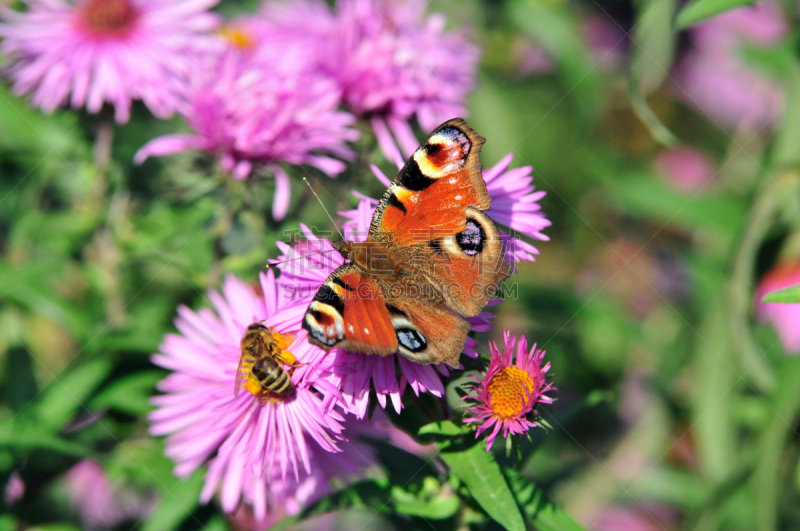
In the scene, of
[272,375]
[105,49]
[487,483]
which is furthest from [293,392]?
[105,49]

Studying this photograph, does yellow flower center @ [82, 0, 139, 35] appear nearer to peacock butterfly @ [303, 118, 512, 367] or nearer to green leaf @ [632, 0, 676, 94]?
peacock butterfly @ [303, 118, 512, 367]

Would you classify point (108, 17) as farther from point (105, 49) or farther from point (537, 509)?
point (537, 509)

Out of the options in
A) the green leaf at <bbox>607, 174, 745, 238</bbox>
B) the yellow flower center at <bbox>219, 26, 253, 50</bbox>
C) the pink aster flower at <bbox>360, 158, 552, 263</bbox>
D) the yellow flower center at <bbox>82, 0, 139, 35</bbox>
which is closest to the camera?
the pink aster flower at <bbox>360, 158, 552, 263</bbox>

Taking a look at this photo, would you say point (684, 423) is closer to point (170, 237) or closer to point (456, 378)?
point (456, 378)

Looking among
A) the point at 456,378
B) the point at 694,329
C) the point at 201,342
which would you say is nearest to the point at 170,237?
the point at 201,342

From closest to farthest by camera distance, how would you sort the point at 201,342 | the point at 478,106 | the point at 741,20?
the point at 201,342 → the point at 478,106 → the point at 741,20

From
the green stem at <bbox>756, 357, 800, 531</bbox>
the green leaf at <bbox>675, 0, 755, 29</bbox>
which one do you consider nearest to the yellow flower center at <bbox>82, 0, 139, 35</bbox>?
the green leaf at <bbox>675, 0, 755, 29</bbox>
